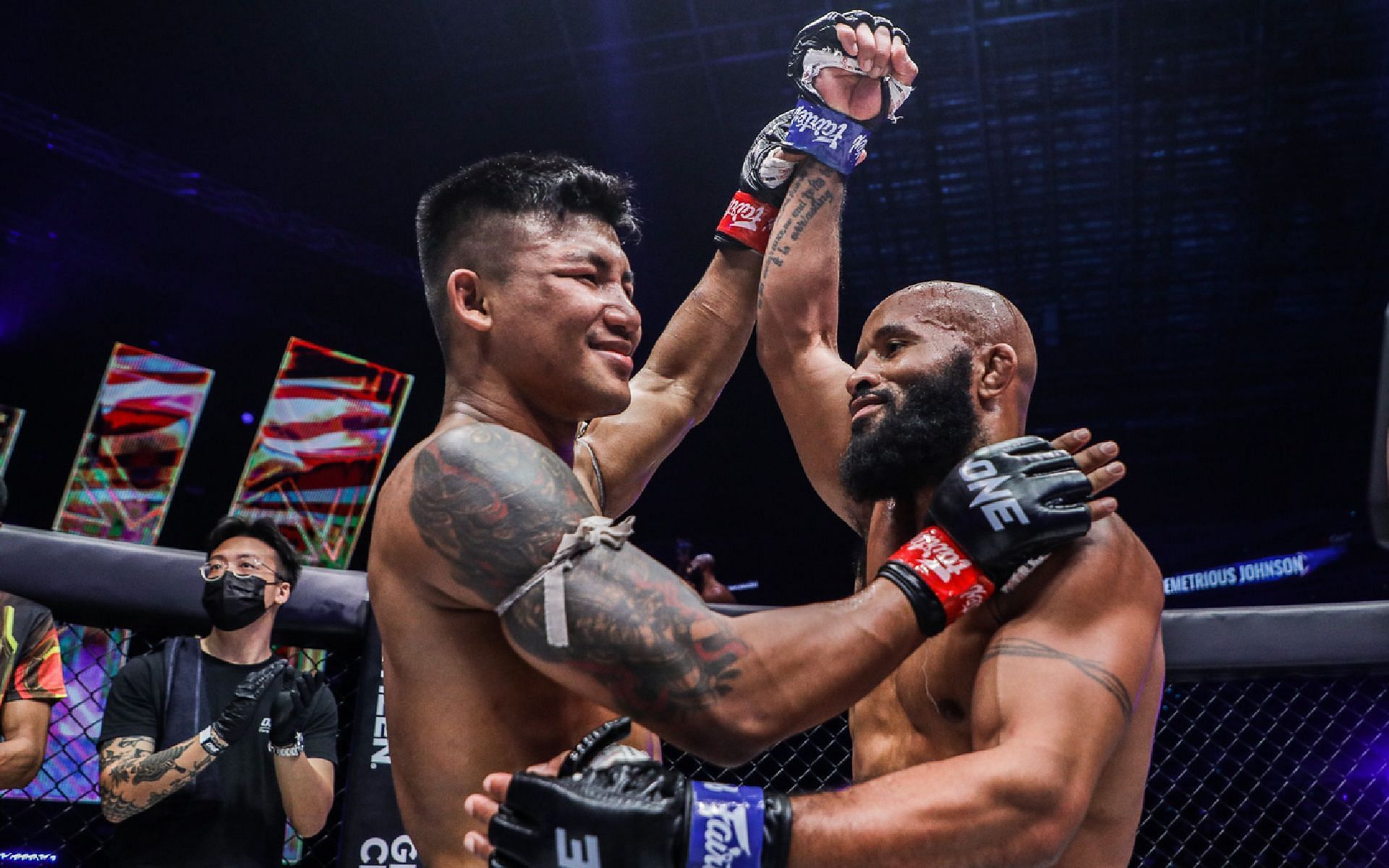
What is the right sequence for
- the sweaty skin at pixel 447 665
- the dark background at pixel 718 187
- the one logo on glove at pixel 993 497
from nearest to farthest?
the sweaty skin at pixel 447 665, the one logo on glove at pixel 993 497, the dark background at pixel 718 187

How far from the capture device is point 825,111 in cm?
241

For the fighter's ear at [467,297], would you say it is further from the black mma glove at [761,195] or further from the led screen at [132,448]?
the led screen at [132,448]

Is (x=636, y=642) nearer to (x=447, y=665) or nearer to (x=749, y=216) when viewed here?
(x=447, y=665)

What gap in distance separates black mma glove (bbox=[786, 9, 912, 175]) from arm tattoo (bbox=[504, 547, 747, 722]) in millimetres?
1409

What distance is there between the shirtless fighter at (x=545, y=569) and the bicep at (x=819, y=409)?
804 millimetres

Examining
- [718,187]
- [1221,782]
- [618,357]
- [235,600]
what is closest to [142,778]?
[235,600]

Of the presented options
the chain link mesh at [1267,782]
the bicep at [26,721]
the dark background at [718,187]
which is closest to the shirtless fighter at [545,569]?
the bicep at [26,721]

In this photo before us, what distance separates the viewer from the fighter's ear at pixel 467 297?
1.67 metres

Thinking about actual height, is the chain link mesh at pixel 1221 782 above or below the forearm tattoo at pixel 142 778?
below

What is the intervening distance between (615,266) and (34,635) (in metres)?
1.72

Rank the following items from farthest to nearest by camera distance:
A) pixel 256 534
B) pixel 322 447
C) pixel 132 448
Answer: pixel 322 447 < pixel 132 448 < pixel 256 534

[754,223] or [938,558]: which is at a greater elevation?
[754,223]

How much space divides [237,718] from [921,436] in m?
1.65

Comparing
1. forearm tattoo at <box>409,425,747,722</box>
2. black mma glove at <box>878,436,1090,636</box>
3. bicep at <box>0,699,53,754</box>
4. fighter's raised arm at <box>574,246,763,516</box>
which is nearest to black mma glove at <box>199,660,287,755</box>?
bicep at <box>0,699,53,754</box>
